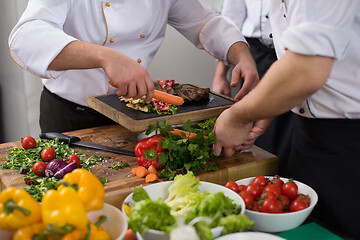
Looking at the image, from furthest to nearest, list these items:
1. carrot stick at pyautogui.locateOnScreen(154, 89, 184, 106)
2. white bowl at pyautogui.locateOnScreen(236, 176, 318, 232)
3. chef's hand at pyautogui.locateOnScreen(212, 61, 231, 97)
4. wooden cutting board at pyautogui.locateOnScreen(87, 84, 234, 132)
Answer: chef's hand at pyautogui.locateOnScreen(212, 61, 231, 97) < carrot stick at pyautogui.locateOnScreen(154, 89, 184, 106) < wooden cutting board at pyautogui.locateOnScreen(87, 84, 234, 132) < white bowl at pyautogui.locateOnScreen(236, 176, 318, 232)

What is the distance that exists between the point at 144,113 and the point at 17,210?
2.64ft

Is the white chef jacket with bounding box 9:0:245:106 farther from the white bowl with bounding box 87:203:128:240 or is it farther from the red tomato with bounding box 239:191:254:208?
the red tomato with bounding box 239:191:254:208

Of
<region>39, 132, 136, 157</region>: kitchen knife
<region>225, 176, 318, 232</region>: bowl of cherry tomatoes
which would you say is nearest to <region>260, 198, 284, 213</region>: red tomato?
<region>225, 176, 318, 232</region>: bowl of cherry tomatoes

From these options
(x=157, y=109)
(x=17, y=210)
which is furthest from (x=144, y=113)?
(x=17, y=210)

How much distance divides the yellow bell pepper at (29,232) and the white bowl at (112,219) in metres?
0.15

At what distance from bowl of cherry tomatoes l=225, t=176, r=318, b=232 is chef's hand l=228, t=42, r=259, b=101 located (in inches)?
21.2

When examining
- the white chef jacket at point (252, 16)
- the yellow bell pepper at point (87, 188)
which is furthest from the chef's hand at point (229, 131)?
the white chef jacket at point (252, 16)

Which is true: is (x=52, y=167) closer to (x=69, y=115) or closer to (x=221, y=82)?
(x=69, y=115)

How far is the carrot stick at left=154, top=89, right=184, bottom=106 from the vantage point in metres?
1.62

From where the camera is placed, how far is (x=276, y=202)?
108 cm

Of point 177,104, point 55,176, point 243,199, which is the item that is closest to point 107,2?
point 177,104

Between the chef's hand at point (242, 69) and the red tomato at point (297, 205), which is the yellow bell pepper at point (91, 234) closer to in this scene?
the red tomato at point (297, 205)

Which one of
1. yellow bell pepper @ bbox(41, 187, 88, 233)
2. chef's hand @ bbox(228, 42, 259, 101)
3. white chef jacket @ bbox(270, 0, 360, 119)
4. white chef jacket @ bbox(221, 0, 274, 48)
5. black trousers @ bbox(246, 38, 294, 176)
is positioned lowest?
black trousers @ bbox(246, 38, 294, 176)

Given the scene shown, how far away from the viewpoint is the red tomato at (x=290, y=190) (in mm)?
1138
